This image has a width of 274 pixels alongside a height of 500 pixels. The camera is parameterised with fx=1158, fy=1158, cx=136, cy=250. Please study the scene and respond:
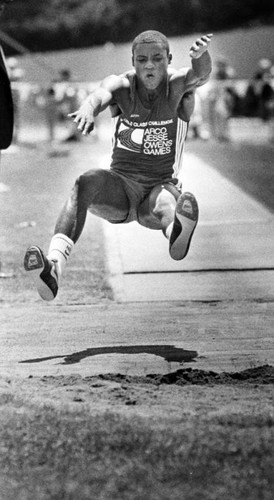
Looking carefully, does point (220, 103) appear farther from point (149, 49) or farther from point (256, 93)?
point (149, 49)

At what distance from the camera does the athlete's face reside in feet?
24.0

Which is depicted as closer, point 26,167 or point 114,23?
point 26,167

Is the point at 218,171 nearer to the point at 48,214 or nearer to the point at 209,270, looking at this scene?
the point at 48,214

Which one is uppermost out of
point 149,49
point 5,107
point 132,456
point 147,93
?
point 149,49

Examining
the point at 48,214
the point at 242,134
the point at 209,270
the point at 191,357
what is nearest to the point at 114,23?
the point at 242,134

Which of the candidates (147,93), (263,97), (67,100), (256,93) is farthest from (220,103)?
(147,93)

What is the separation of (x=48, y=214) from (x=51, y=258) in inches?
276

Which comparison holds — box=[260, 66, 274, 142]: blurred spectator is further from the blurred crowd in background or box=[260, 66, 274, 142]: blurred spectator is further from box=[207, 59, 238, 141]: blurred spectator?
box=[207, 59, 238, 141]: blurred spectator

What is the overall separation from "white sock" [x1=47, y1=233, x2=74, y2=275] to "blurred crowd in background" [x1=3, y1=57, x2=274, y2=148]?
63.7 feet

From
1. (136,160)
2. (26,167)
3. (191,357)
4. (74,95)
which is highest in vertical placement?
(74,95)

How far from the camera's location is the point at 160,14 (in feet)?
142

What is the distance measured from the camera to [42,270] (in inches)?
263

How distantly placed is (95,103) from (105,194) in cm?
62

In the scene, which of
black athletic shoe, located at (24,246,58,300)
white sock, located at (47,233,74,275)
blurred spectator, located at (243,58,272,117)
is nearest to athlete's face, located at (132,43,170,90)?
white sock, located at (47,233,74,275)
